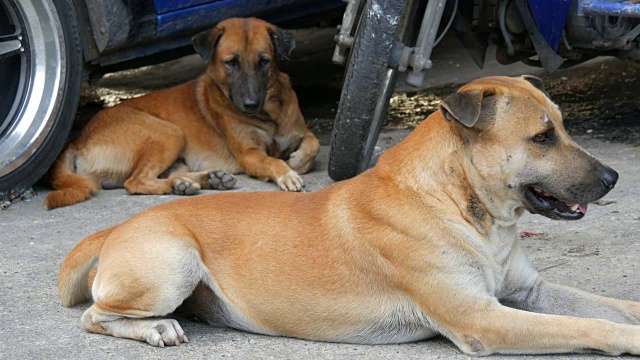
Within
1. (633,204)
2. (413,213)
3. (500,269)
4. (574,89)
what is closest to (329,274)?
(413,213)

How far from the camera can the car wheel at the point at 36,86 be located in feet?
20.6

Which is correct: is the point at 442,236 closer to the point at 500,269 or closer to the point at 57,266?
the point at 500,269

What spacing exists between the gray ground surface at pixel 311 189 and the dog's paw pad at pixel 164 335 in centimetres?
4

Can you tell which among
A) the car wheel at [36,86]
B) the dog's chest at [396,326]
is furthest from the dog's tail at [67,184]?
the dog's chest at [396,326]

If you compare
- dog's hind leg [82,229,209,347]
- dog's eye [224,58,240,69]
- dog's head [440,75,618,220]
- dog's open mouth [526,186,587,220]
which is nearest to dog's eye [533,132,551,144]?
dog's head [440,75,618,220]

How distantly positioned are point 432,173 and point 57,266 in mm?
2196

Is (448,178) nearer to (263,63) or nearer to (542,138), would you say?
(542,138)

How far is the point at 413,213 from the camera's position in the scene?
416 centimetres

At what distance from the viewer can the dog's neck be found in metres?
4.13

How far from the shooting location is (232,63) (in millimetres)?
7500

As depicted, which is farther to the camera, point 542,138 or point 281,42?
point 281,42

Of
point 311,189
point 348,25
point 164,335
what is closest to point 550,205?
point 164,335

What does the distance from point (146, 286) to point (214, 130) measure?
3472 millimetres

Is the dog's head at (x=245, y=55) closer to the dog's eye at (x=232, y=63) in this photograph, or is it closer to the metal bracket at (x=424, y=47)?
the dog's eye at (x=232, y=63)
